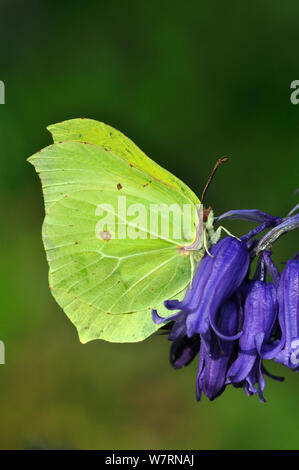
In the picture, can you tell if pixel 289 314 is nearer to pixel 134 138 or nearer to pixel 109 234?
pixel 109 234

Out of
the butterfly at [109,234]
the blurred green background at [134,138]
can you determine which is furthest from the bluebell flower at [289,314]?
the blurred green background at [134,138]

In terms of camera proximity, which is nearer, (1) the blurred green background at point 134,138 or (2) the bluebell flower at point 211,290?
(2) the bluebell flower at point 211,290

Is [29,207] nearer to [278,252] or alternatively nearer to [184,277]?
[278,252]

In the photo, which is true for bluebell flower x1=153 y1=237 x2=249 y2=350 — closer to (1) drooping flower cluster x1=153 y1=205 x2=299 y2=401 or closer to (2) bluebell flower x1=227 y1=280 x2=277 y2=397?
(1) drooping flower cluster x1=153 y1=205 x2=299 y2=401

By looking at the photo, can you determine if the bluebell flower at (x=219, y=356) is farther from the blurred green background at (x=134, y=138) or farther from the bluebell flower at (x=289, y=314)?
the blurred green background at (x=134, y=138)

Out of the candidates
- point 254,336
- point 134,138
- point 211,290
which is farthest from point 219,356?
point 134,138

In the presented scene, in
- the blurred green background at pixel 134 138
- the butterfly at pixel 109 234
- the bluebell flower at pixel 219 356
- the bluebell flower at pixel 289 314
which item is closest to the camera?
the bluebell flower at pixel 289 314
